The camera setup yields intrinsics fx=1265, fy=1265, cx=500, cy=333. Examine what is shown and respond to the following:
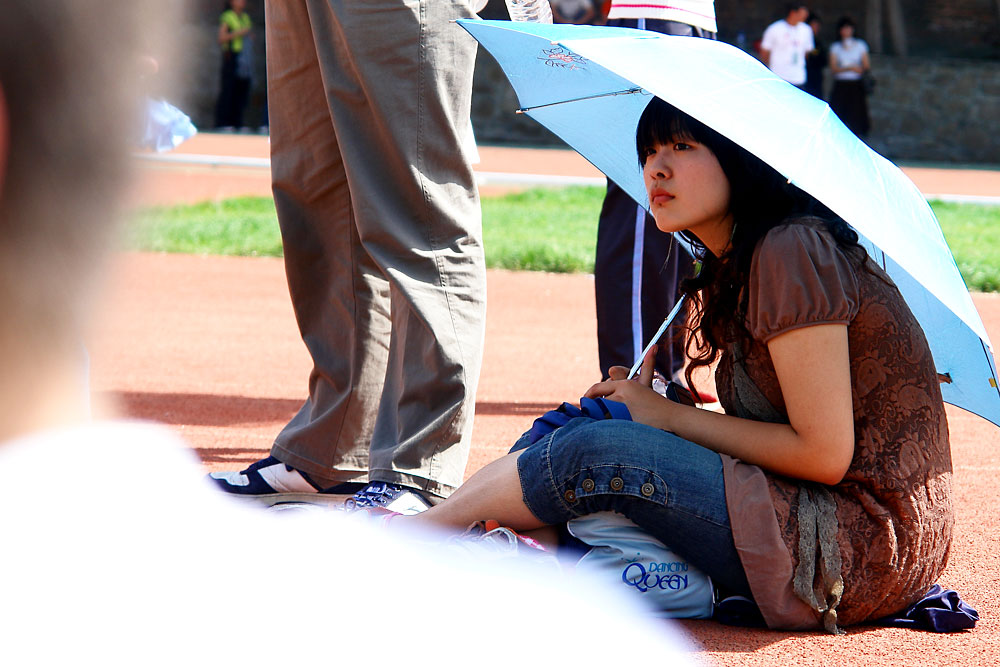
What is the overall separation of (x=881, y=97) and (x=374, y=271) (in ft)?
59.7

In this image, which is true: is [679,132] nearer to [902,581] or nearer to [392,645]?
[902,581]

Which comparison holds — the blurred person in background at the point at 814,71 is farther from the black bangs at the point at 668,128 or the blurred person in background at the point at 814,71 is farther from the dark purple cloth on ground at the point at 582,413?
the dark purple cloth on ground at the point at 582,413

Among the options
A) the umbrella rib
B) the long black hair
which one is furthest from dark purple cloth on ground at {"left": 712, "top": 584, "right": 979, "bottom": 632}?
the umbrella rib

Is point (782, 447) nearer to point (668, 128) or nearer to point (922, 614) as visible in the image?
point (922, 614)

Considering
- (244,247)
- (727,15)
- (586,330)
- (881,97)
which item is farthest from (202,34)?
(586,330)

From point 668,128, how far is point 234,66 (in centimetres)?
1811

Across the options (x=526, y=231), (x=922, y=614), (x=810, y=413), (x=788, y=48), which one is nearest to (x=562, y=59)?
(x=810, y=413)

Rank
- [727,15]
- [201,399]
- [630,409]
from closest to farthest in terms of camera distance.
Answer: [630,409], [201,399], [727,15]

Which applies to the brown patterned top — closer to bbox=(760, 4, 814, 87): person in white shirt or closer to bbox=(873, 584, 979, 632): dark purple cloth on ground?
bbox=(873, 584, 979, 632): dark purple cloth on ground

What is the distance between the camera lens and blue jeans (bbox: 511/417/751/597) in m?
2.22

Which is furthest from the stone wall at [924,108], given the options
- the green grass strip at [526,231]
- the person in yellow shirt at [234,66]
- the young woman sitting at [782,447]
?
the young woman sitting at [782,447]

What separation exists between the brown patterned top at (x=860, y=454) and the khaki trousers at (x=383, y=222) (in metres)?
0.76

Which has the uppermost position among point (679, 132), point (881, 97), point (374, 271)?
point (679, 132)

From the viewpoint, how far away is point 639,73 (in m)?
2.10
